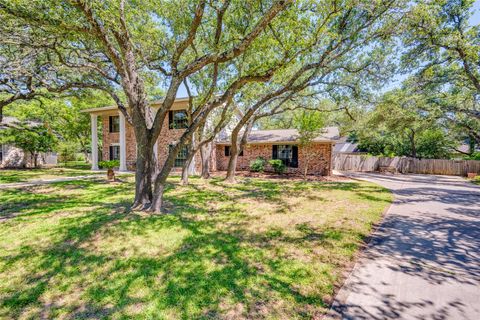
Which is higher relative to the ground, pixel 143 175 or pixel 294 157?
pixel 294 157

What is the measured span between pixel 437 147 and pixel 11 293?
32.0 metres

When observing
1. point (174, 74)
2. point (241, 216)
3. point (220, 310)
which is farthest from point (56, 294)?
point (174, 74)

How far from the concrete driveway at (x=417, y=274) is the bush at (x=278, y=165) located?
10.9 meters

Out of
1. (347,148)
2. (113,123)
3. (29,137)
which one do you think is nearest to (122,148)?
(113,123)

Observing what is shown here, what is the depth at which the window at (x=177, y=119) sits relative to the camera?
17109 mm

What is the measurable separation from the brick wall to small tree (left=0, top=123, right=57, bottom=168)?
1415 cm

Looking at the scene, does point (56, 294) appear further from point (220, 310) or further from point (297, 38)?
point (297, 38)

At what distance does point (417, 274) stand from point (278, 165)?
1366cm

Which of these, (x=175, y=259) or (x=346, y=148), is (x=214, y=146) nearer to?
(x=175, y=259)

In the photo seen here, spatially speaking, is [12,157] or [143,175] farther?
[12,157]

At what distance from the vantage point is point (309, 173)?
56.3 ft

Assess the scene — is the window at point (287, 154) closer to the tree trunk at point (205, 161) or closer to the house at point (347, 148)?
the tree trunk at point (205, 161)

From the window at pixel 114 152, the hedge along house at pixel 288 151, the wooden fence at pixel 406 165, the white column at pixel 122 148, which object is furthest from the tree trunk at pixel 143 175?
the wooden fence at pixel 406 165

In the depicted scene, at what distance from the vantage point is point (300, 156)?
57.0 ft
